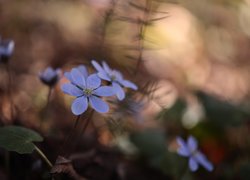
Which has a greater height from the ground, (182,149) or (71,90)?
(71,90)

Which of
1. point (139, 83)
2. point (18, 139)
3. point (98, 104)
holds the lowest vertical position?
point (139, 83)

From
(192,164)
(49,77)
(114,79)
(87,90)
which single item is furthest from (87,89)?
(192,164)

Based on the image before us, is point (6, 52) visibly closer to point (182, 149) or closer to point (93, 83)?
point (93, 83)

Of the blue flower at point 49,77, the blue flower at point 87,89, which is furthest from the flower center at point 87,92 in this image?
the blue flower at point 49,77

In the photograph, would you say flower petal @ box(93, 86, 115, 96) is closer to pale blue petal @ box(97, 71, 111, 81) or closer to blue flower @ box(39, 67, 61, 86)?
pale blue petal @ box(97, 71, 111, 81)

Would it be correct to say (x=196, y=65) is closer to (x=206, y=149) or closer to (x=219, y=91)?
(x=219, y=91)

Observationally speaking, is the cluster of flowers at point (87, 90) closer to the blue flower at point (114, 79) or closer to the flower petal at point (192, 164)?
the blue flower at point (114, 79)

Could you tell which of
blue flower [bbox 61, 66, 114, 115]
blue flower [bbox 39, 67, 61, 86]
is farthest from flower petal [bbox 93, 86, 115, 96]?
blue flower [bbox 39, 67, 61, 86]
